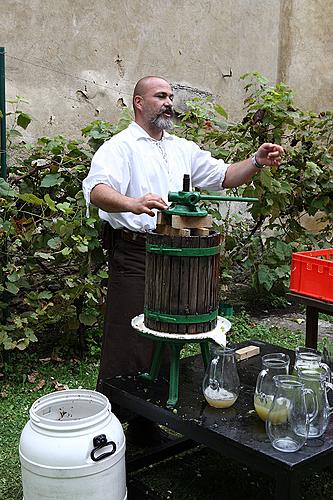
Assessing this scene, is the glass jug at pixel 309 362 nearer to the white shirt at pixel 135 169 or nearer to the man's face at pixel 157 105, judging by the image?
the white shirt at pixel 135 169

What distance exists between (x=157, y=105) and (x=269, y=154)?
2.15ft

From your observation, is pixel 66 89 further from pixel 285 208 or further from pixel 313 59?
pixel 313 59

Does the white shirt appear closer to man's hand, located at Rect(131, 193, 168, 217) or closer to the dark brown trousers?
the dark brown trousers

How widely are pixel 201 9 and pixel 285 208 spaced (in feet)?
7.07

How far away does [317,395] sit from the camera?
8.50 feet

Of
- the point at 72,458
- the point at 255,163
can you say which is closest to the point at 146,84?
the point at 255,163

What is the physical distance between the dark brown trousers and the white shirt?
164mm

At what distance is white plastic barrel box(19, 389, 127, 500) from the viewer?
2.50m

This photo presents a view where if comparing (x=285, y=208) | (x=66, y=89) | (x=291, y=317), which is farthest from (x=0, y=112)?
(x=291, y=317)

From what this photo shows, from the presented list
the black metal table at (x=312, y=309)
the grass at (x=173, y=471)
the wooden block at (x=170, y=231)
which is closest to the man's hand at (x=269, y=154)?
the black metal table at (x=312, y=309)

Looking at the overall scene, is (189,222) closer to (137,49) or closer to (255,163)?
(255,163)

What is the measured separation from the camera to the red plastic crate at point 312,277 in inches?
142

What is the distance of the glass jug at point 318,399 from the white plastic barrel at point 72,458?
754mm

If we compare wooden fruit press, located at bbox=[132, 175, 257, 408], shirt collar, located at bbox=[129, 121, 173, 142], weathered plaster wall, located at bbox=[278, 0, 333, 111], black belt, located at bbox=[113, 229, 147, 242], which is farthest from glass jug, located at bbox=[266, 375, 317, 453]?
weathered plaster wall, located at bbox=[278, 0, 333, 111]
